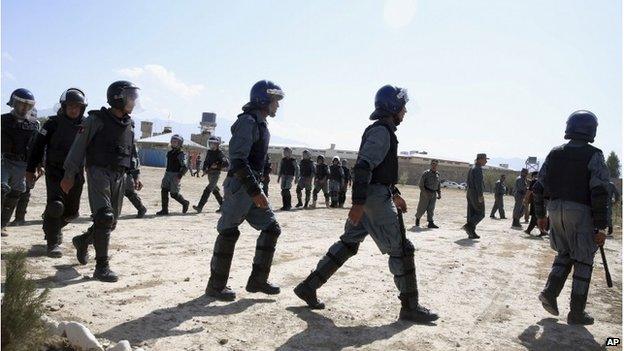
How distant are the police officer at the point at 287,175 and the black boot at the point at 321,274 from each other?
36.8ft

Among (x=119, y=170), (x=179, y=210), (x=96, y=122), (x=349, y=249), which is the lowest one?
(x=179, y=210)

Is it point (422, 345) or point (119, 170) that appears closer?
point (422, 345)

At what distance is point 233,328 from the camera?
3865mm

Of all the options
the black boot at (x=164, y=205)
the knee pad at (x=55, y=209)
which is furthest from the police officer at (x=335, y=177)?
the knee pad at (x=55, y=209)

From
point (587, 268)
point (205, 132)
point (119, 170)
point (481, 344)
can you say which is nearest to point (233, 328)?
point (481, 344)

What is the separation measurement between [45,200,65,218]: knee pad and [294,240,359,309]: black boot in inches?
121

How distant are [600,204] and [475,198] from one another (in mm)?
7262

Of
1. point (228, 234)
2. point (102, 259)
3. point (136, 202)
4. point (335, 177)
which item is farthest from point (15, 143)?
point (335, 177)

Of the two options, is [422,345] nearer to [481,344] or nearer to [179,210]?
[481,344]

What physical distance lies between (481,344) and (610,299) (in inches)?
120

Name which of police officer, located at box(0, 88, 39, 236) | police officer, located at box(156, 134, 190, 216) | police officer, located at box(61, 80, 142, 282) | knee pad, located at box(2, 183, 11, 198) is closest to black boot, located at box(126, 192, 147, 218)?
police officer, located at box(156, 134, 190, 216)

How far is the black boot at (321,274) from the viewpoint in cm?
459

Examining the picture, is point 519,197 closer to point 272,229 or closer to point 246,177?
point 272,229

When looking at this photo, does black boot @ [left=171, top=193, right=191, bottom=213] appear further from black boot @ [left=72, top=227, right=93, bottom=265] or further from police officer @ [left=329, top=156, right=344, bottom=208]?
police officer @ [left=329, top=156, right=344, bottom=208]
